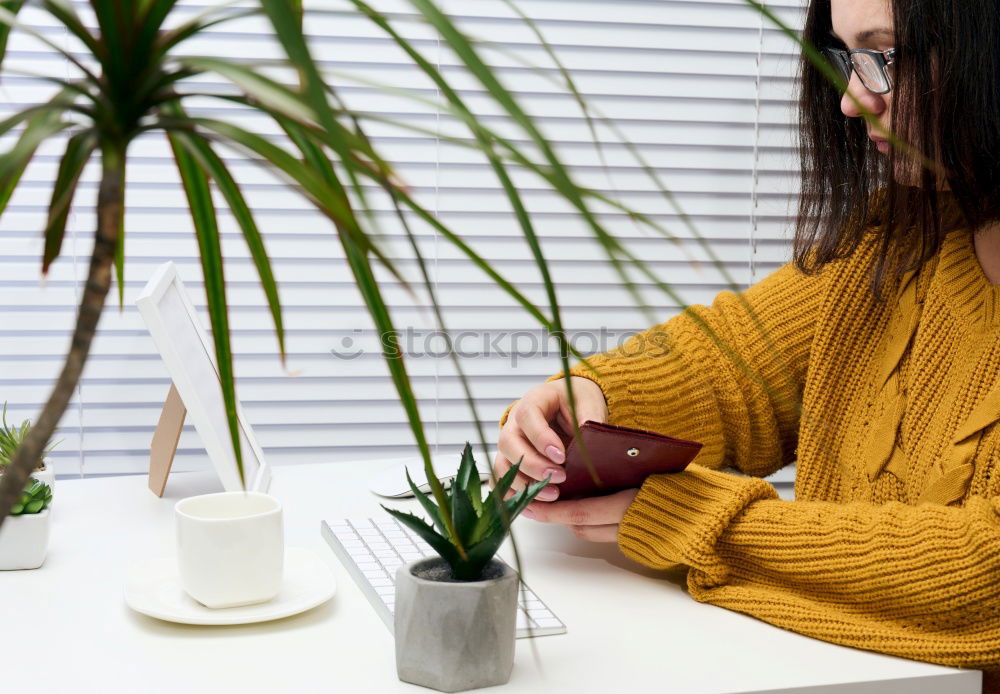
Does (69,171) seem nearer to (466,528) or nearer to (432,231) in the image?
(466,528)

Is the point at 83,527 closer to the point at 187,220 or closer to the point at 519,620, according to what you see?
the point at 519,620

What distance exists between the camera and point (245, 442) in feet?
4.12

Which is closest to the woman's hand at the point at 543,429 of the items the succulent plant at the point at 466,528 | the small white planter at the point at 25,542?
the succulent plant at the point at 466,528

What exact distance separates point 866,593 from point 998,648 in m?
0.11

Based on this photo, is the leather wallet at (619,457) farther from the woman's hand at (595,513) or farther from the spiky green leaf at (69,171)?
the spiky green leaf at (69,171)

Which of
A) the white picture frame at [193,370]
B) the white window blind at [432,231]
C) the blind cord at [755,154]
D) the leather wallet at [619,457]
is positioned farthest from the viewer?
the blind cord at [755,154]

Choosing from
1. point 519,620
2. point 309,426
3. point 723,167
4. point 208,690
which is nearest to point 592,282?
point 723,167

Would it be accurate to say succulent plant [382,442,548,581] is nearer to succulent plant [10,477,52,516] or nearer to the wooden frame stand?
succulent plant [10,477,52,516]

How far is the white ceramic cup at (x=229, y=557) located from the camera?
80 centimetres

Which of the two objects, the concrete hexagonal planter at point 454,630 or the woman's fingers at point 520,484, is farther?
the woman's fingers at point 520,484

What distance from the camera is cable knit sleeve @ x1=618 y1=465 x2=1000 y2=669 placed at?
803 mm

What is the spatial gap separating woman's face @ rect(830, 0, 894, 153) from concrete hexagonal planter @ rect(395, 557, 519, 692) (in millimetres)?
626

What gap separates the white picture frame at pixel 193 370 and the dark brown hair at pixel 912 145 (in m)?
0.74

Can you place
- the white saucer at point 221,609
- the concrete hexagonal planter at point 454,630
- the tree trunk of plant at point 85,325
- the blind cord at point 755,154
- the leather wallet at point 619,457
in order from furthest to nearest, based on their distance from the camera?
the blind cord at point 755,154, the leather wallet at point 619,457, the white saucer at point 221,609, the concrete hexagonal planter at point 454,630, the tree trunk of plant at point 85,325
